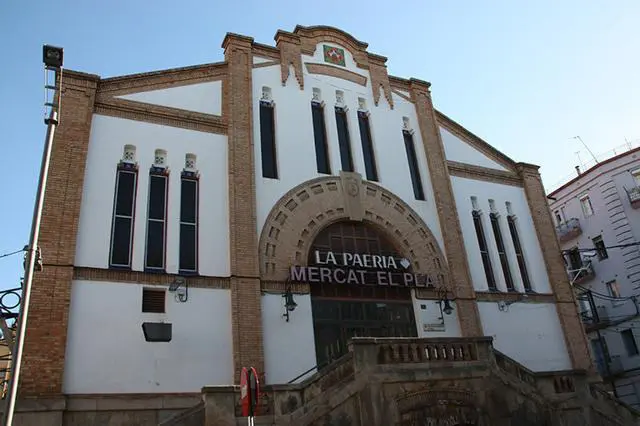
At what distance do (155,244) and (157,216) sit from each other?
101 cm

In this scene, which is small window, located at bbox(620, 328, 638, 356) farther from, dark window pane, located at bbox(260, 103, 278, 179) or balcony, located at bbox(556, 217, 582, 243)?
dark window pane, located at bbox(260, 103, 278, 179)

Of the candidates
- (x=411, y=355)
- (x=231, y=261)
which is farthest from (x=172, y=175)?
(x=411, y=355)

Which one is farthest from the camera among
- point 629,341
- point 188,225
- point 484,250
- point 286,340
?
point 629,341

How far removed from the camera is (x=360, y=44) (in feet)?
86.4

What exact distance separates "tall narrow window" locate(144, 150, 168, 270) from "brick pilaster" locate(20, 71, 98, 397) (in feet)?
7.40

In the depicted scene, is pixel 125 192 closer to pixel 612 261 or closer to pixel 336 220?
pixel 336 220

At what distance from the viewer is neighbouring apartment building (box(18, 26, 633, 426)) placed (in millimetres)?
15336

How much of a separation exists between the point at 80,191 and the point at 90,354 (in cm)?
499

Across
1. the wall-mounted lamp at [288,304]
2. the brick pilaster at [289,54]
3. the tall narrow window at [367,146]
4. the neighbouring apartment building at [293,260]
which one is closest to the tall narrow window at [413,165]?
the neighbouring apartment building at [293,260]

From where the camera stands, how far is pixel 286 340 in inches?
724

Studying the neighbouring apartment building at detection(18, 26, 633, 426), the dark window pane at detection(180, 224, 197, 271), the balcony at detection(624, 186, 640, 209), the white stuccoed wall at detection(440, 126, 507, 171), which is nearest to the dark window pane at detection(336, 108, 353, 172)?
the neighbouring apartment building at detection(18, 26, 633, 426)

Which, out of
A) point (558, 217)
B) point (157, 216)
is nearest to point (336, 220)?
point (157, 216)

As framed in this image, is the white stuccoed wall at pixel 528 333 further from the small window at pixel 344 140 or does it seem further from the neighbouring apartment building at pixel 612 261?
the neighbouring apartment building at pixel 612 261

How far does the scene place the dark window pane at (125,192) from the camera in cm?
1820
